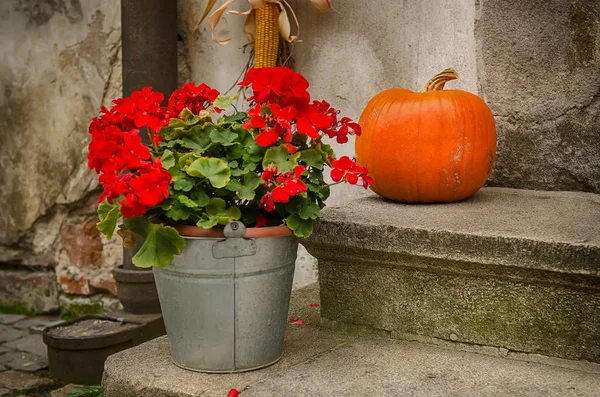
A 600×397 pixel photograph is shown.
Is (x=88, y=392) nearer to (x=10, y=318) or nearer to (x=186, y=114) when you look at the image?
(x=10, y=318)

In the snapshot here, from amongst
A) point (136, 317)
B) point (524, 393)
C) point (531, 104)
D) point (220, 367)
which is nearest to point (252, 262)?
point (220, 367)

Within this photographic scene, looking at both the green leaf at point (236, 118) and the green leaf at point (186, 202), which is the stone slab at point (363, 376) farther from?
the green leaf at point (236, 118)

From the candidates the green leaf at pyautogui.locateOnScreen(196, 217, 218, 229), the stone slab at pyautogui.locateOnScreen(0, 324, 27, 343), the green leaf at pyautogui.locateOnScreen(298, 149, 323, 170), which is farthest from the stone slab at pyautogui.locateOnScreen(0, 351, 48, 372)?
the green leaf at pyautogui.locateOnScreen(298, 149, 323, 170)

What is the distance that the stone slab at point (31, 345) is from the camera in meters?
3.33

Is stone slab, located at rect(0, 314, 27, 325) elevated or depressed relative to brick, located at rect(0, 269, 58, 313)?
depressed

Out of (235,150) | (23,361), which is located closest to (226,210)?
(235,150)

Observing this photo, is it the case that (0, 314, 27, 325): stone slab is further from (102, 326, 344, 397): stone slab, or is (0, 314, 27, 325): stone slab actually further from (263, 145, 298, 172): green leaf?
(263, 145, 298, 172): green leaf

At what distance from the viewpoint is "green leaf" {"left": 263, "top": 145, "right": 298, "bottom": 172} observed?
165cm

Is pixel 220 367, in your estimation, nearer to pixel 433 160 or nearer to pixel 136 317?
pixel 433 160

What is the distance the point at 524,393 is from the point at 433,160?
0.82m

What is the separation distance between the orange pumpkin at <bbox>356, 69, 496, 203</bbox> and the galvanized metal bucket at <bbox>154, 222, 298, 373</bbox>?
589 millimetres

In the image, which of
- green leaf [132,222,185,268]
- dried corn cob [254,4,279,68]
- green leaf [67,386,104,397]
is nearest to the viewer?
green leaf [132,222,185,268]

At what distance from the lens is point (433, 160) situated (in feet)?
7.18

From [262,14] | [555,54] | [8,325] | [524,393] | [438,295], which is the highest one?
[262,14]
